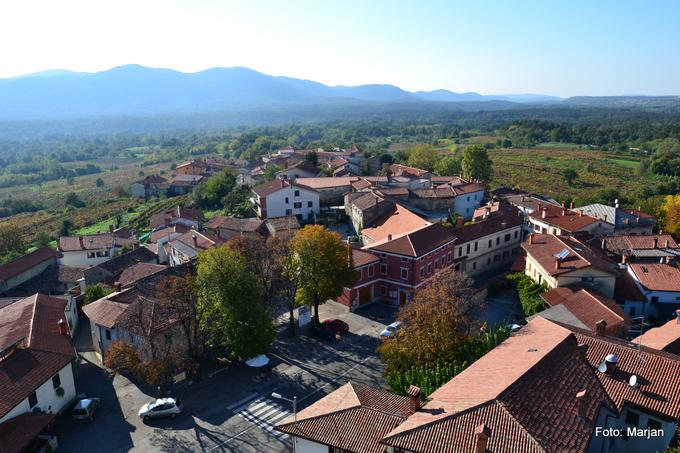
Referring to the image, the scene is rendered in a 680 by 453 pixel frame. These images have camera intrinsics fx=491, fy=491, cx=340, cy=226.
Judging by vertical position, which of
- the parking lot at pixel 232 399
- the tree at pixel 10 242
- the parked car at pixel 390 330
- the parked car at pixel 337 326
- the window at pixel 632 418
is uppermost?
the window at pixel 632 418

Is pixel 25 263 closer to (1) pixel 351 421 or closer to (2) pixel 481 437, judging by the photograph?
(1) pixel 351 421

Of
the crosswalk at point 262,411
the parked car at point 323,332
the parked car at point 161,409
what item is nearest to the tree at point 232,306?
the crosswalk at point 262,411

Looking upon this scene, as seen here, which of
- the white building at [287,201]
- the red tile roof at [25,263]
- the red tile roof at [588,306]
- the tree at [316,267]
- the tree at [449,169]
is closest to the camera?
the red tile roof at [588,306]

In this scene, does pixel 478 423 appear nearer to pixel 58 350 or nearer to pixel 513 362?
pixel 513 362

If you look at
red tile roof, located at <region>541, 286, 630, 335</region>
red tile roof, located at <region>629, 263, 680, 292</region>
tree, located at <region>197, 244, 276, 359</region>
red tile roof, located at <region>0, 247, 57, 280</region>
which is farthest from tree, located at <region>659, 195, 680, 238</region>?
red tile roof, located at <region>0, 247, 57, 280</region>

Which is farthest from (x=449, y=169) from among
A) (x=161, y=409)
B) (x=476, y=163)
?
(x=161, y=409)

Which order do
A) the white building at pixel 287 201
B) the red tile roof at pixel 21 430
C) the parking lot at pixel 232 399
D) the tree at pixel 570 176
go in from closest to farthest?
the red tile roof at pixel 21 430, the parking lot at pixel 232 399, the white building at pixel 287 201, the tree at pixel 570 176

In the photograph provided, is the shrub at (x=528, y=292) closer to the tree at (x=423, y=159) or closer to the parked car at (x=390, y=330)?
the parked car at (x=390, y=330)
